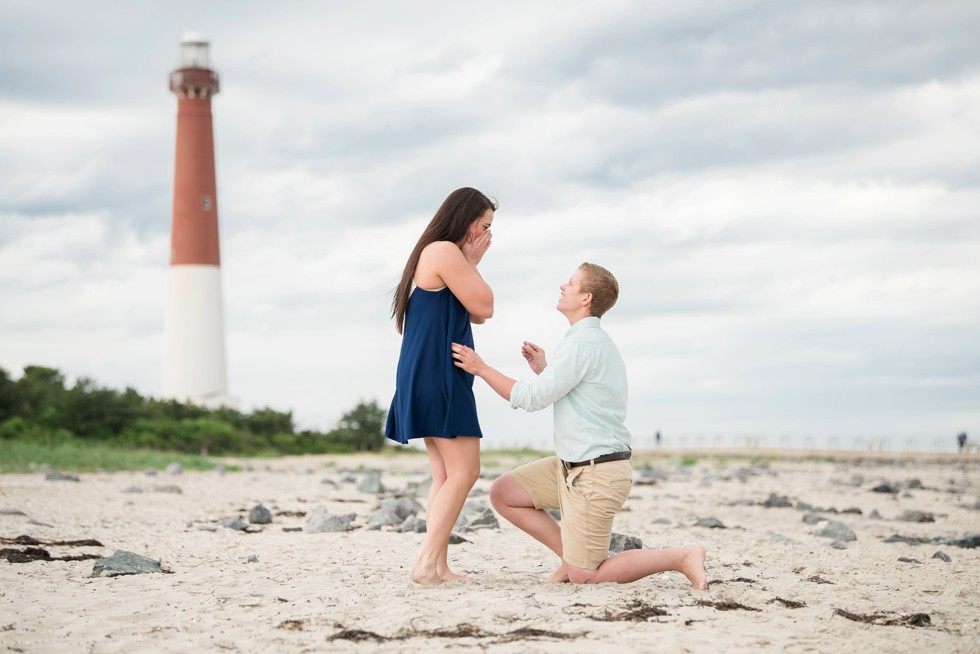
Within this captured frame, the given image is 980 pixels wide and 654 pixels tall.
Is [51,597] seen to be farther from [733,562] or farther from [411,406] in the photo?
[733,562]

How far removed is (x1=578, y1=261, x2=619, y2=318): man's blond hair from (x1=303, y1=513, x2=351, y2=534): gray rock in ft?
13.9

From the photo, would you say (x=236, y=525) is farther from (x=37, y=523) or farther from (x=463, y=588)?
(x=463, y=588)

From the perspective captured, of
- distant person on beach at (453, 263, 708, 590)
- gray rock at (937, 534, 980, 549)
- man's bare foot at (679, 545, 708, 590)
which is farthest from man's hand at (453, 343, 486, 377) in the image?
gray rock at (937, 534, 980, 549)

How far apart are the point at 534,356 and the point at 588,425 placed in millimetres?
591

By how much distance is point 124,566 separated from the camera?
21.2 feet

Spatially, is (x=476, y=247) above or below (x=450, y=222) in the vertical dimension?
below

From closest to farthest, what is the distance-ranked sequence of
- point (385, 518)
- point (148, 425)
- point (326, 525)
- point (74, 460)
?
point (326, 525)
point (385, 518)
point (74, 460)
point (148, 425)

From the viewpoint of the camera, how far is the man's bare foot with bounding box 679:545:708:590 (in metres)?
5.67

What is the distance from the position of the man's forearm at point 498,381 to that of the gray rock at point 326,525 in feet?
12.8

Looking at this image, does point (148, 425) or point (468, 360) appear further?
point (148, 425)

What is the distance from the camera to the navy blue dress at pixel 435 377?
5.61m

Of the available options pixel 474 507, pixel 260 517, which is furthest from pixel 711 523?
pixel 260 517

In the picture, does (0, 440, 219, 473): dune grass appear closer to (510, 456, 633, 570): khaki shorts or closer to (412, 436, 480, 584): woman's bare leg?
(412, 436, 480, 584): woman's bare leg

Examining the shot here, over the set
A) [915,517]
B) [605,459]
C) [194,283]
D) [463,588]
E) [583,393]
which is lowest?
[915,517]
